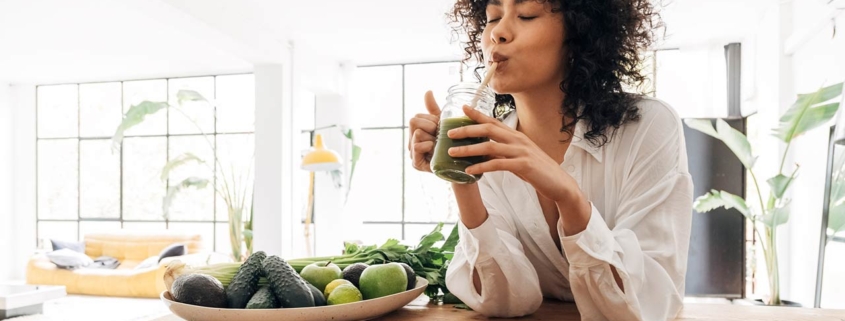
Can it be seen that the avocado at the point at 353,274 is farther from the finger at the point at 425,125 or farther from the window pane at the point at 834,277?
the window pane at the point at 834,277

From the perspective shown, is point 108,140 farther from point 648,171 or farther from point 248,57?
point 648,171

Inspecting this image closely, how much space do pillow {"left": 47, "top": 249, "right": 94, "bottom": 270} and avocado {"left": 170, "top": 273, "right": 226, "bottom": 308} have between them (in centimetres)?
795

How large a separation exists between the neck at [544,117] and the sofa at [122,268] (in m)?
6.04

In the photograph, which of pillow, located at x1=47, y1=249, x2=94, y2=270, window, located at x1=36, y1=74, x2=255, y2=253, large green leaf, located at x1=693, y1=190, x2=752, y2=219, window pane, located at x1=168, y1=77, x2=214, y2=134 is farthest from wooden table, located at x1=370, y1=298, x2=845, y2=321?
window, located at x1=36, y1=74, x2=255, y2=253

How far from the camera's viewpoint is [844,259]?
4082 millimetres

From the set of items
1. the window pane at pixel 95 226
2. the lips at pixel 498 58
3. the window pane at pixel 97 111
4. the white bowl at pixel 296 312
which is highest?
the window pane at pixel 97 111

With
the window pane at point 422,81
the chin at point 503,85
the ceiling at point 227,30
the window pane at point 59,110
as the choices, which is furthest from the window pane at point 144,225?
the chin at point 503,85

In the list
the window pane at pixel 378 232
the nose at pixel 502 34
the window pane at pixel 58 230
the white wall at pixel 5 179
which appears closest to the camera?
the nose at pixel 502 34

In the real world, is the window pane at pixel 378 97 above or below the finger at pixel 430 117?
above

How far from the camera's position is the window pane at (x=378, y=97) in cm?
872

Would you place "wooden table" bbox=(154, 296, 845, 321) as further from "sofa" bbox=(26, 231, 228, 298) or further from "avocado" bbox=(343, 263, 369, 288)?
"sofa" bbox=(26, 231, 228, 298)

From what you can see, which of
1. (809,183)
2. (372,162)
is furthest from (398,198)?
(809,183)

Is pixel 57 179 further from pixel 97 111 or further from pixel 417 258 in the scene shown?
pixel 417 258

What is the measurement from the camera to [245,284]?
972 millimetres
